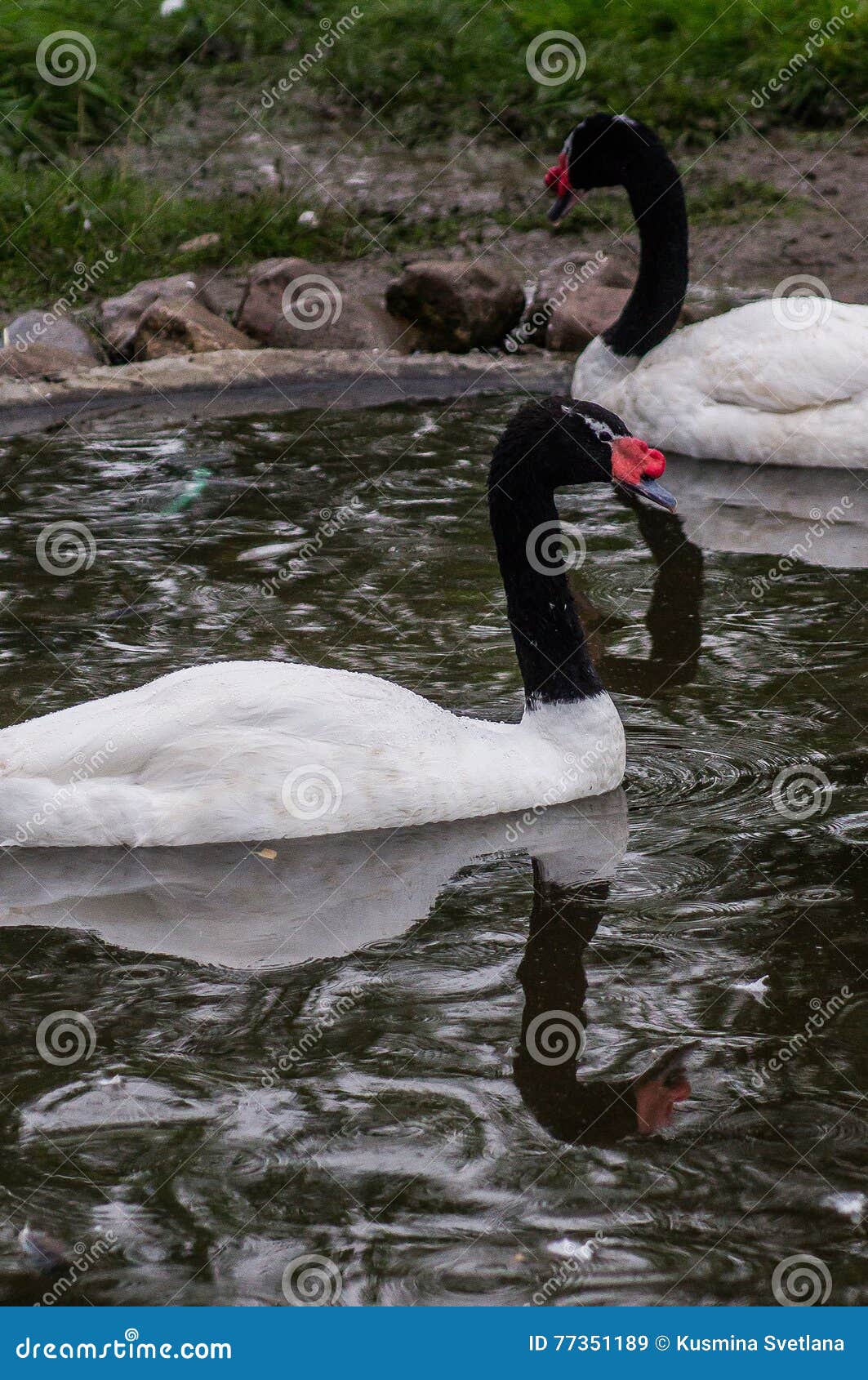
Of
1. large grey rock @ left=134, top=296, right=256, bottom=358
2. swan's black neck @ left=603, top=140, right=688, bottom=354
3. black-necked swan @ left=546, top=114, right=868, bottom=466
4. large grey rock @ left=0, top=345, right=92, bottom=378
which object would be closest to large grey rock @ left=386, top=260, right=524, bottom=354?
black-necked swan @ left=546, top=114, right=868, bottom=466

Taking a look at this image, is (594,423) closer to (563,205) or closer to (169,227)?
(563,205)

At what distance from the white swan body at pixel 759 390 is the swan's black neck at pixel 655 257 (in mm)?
267

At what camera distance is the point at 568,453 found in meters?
6.25

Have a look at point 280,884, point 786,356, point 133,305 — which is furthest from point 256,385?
point 280,884

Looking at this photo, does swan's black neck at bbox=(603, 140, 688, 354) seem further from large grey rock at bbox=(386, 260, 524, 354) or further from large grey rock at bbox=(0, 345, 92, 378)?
large grey rock at bbox=(0, 345, 92, 378)

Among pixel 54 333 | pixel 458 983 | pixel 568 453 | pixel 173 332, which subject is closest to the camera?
pixel 458 983

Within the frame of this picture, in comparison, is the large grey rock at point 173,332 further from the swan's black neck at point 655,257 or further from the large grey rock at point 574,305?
the swan's black neck at point 655,257

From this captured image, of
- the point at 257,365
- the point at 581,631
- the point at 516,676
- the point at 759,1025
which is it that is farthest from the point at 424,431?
the point at 759,1025

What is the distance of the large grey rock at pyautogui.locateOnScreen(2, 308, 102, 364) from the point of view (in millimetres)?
11336

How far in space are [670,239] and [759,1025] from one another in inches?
276

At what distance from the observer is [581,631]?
6.28m

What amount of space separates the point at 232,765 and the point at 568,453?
160 cm

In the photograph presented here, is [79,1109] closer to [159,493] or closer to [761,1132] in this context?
[761,1132]

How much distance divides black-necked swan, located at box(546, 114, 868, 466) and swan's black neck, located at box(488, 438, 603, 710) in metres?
4.02
